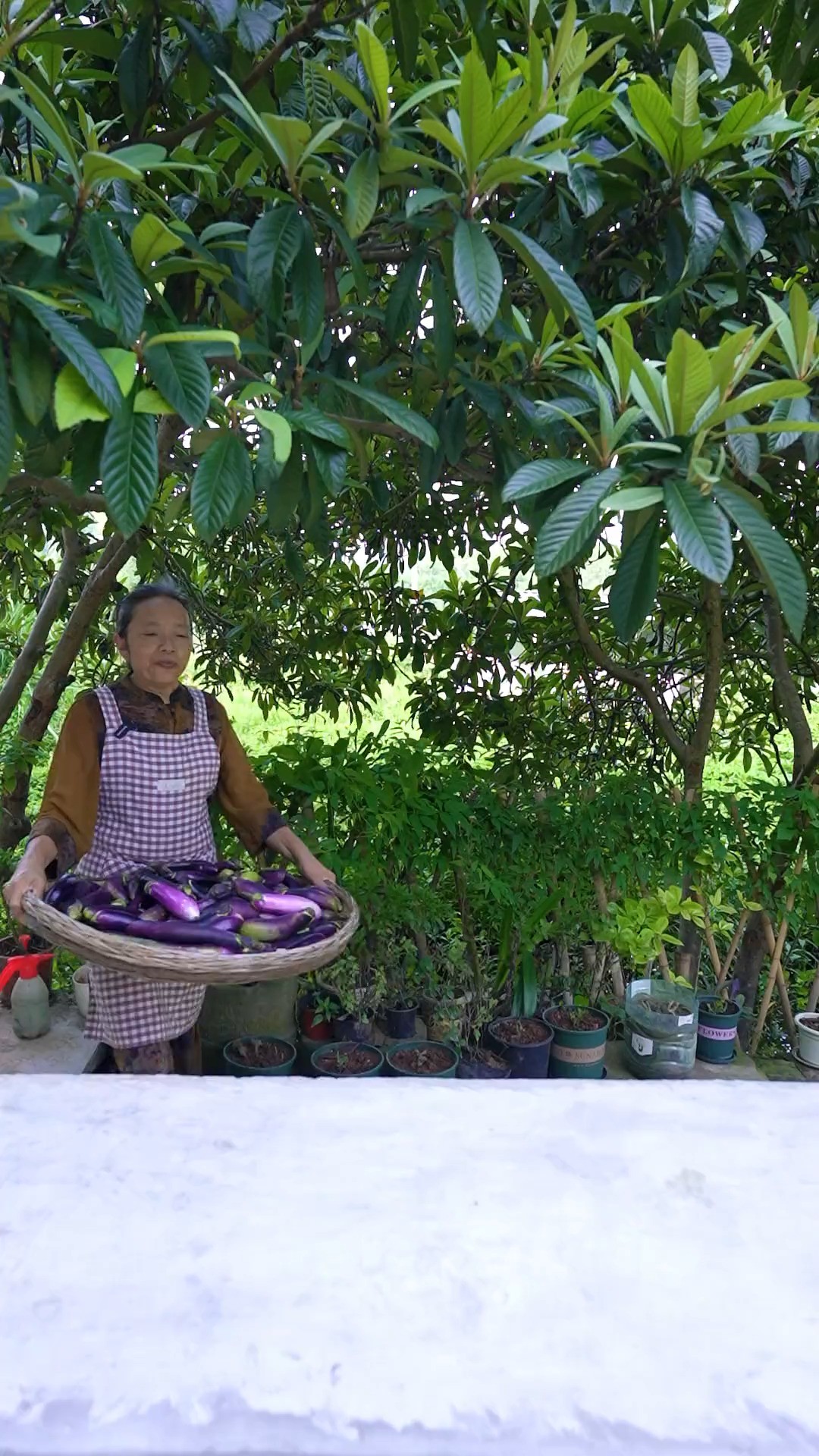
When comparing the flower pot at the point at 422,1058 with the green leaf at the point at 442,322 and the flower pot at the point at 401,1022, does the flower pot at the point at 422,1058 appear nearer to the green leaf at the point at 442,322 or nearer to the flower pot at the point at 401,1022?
the flower pot at the point at 401,1022

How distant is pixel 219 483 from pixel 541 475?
36 centimetres

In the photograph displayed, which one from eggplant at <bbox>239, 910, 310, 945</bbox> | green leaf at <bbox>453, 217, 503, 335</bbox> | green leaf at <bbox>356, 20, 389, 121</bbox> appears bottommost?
eggplant at <bbox>239, 910, 310, 945</bbox>

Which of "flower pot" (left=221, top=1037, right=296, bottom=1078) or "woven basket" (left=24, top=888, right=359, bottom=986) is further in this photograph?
"flower pot" (left=221, top=1037, right=296, bottom=1078)

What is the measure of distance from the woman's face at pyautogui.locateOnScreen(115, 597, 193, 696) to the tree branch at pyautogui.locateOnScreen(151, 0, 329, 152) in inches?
36.1

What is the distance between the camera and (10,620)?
385 cm

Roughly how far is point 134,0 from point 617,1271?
1484 millimetres

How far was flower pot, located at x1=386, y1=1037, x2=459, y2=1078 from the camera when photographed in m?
2.46

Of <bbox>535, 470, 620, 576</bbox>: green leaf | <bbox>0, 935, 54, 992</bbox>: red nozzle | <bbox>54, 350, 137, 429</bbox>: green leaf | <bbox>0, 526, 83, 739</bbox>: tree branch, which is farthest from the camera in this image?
<bbox>0, 526, 83, 739</bbox>: tree branch

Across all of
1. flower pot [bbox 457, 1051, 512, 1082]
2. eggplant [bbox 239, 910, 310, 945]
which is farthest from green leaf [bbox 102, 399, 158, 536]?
flower pot [bbox 457, 1051, 512, 1082]

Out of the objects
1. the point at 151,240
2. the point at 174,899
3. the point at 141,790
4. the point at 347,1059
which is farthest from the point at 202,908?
the point at 151,240

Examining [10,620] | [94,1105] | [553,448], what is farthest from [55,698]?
[94,1105]

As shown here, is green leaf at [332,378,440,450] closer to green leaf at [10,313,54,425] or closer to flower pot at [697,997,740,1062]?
green leaf at [10,313,54,425]

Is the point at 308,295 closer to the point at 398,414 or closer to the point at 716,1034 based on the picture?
the point at 398,414

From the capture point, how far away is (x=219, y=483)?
3.39 ft
